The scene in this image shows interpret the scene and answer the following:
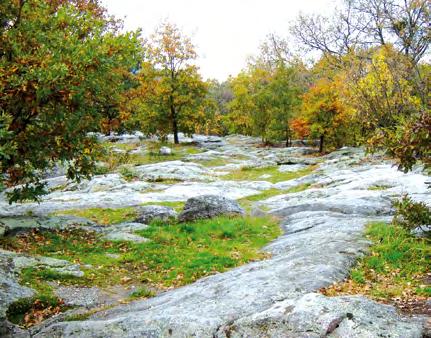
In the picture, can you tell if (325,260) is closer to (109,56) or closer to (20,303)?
(20,303)

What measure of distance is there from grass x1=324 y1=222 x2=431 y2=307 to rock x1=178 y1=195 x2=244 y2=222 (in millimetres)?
6901

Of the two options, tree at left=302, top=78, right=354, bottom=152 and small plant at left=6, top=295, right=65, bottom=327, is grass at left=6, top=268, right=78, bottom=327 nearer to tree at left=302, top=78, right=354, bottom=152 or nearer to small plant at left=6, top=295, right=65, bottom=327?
small plant at left=6, top=295, right=65, bottom=327

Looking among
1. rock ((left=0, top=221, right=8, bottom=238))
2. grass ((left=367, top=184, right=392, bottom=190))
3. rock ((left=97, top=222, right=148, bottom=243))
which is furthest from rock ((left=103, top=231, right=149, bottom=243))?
grass ((left=367, top=184, right=392, bottom=190))

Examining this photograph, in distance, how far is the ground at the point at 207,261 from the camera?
232 inches

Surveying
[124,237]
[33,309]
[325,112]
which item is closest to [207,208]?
[124,237]

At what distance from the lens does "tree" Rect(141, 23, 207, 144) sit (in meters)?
40.3

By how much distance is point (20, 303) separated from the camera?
8.35 m

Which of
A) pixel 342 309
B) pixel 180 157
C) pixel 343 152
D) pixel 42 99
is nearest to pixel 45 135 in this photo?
pixel 42 99

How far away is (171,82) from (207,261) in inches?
1216

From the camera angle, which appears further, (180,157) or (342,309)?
(180,157)

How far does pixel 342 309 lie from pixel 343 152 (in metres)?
32.7

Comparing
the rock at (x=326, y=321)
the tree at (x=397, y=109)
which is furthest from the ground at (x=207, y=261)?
the tree at (x=397, y=109)

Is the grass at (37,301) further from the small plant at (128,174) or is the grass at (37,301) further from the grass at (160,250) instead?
the small plant at (128,174)

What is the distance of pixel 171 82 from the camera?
132 ft
